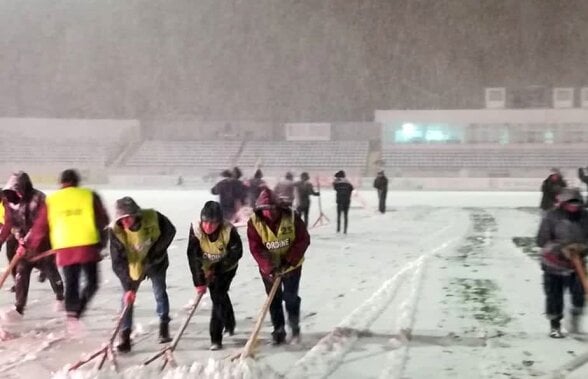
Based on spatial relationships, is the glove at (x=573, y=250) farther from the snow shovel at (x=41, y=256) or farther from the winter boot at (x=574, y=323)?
the snow shovel at (x=41, y=256)

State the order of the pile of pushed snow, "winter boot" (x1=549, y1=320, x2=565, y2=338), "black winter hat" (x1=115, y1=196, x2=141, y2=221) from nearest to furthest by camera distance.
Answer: the pile of pushed snow < "black winter hat" (x1=115, y1=196, x2=141, y2=221) < "winter boot" (x1=549, y1=320, x2=565, y2=338)

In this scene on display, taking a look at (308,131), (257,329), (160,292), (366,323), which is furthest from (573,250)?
(308,131)

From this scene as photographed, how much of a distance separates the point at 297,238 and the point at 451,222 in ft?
36.1

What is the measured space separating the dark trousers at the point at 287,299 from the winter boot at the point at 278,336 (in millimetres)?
20

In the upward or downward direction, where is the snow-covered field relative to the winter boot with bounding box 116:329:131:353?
downward

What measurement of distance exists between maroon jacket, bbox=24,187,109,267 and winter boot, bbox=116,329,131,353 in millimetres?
859

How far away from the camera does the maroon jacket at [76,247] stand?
190 inches

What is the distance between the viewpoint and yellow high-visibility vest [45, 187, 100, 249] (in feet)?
15.8

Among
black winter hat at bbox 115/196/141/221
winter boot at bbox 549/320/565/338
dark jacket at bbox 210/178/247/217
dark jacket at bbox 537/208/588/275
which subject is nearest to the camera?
black winter hat at bbox 115/196/141/221

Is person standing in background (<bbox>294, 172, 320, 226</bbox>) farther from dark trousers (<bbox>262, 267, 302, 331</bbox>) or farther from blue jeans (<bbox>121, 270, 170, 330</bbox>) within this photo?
blue jeans (<bbox>121, 270, 170, 330</bbox>)

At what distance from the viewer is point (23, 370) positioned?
12.6 ft

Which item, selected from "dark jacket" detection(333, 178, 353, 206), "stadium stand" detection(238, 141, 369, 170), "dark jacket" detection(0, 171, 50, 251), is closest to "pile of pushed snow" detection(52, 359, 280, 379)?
"dark jacket" detection(0, 171, 50, 251)

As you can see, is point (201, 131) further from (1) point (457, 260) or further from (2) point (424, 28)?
(1) point (457, 260)

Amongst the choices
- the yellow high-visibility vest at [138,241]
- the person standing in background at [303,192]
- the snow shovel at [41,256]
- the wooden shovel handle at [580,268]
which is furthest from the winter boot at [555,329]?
the person standing in background at [303,192]
